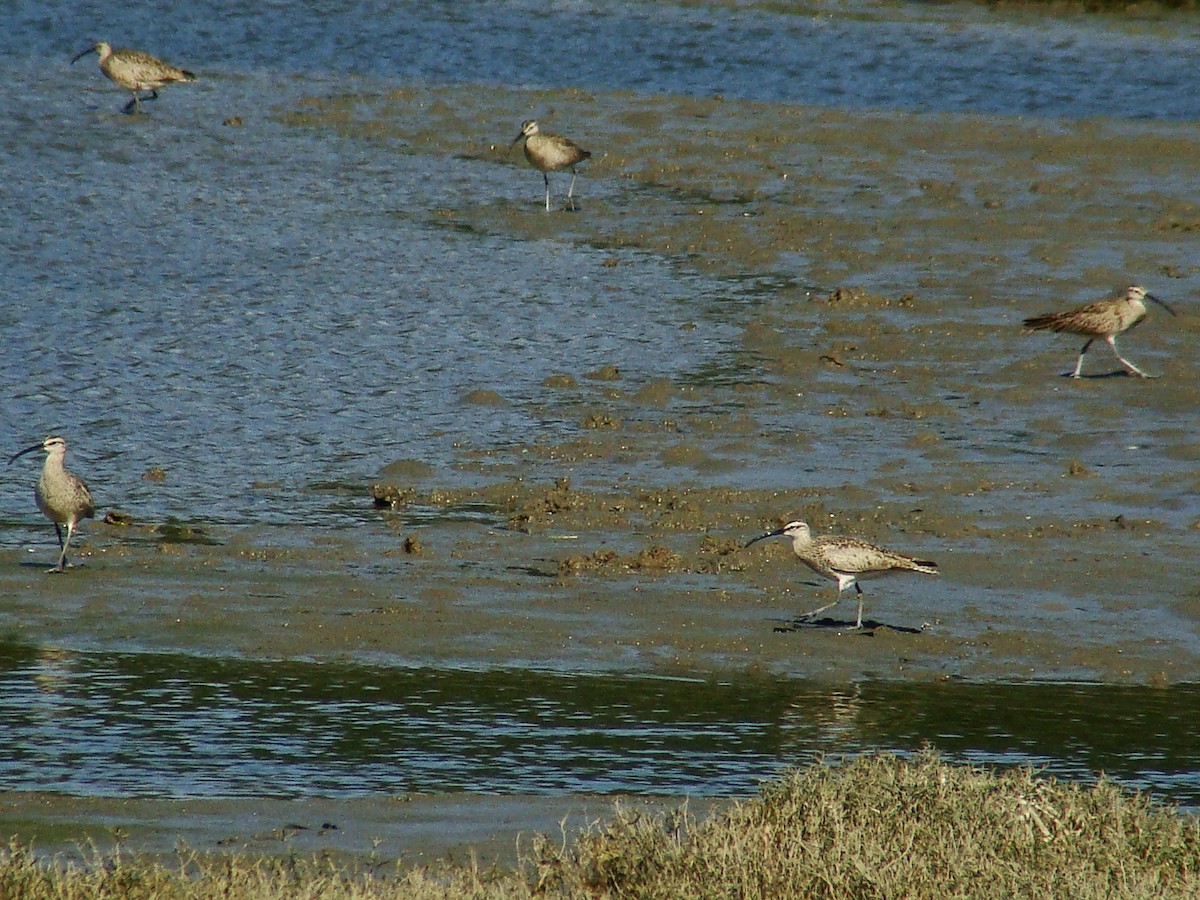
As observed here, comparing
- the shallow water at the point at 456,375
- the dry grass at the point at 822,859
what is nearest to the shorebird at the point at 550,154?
the shallow water at the point at 456,375

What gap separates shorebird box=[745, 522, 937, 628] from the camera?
11141 mm

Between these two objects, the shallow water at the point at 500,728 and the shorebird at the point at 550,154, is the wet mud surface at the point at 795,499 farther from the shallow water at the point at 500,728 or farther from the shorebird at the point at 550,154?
the shorebird at the point at 550,154

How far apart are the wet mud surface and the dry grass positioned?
2.86 ft

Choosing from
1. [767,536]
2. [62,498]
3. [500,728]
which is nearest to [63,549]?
[62,498]

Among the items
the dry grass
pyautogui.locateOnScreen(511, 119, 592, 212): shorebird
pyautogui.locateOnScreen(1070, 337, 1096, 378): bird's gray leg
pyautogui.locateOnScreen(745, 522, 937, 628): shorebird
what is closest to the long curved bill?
pyautogui.locateOnScreen(745, 522, 937, 628): shorebird

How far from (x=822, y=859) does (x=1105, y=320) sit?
10271 millimetres

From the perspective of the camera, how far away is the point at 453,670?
10.4m

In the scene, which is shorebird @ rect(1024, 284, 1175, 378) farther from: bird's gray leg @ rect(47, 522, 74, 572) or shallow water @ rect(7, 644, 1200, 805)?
bird's gray leg @ rect(47, 522, 74, 572)

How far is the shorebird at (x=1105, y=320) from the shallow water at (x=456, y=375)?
44 centimetres

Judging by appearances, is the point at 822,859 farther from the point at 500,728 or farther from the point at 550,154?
the point at 550,154

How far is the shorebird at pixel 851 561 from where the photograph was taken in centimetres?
1114

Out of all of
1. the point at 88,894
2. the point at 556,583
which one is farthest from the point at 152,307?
the point at 88,894

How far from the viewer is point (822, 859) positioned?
22.6ft

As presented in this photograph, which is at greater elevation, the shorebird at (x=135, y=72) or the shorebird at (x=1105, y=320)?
the shorebird at (x=135, y=72)
